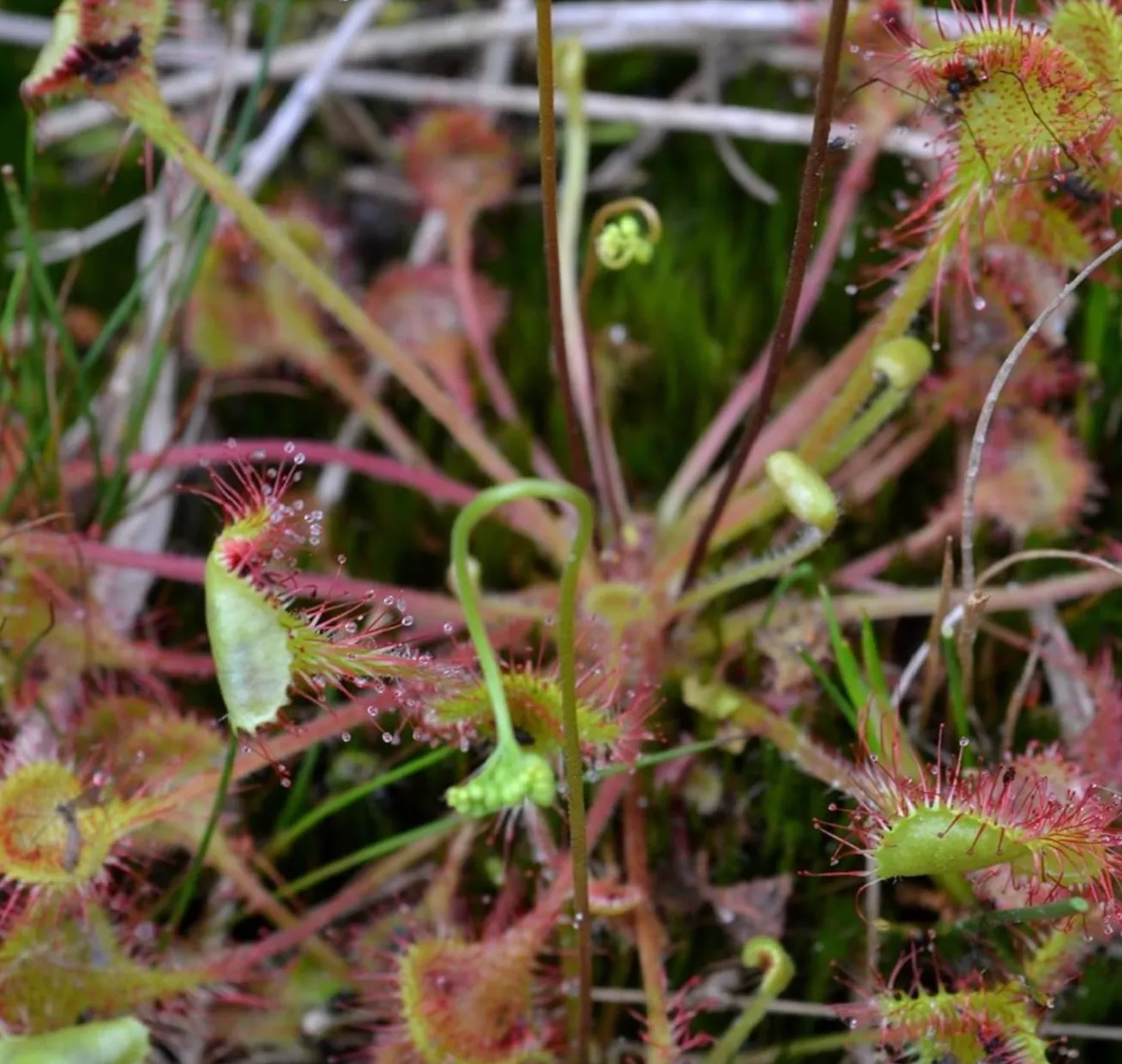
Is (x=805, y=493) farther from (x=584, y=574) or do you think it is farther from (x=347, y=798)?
(x=347, y=798)

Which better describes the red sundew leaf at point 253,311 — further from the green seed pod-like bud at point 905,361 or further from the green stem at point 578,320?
the green seed pod-like bud at point 905,361

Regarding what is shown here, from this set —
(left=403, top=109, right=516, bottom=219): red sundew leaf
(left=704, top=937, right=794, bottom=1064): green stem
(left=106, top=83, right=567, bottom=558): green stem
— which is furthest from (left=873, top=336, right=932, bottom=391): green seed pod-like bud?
(left=403, top=109, right=516, bottom=219): red sundew leaf

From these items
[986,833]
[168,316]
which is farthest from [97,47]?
[986,833]

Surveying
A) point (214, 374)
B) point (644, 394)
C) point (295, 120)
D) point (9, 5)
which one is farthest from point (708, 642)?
point (9, 5)

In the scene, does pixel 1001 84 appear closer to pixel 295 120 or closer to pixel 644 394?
pixel 644 394

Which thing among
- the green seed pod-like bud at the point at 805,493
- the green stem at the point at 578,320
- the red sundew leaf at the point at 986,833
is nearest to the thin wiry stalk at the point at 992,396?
the green seed pod-like bud at the point at 805,493

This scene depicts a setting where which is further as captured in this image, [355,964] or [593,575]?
[593,575]
